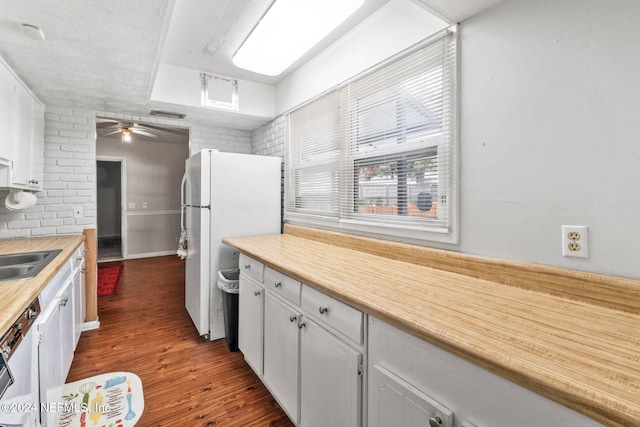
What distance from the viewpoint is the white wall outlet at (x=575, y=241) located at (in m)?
1.10

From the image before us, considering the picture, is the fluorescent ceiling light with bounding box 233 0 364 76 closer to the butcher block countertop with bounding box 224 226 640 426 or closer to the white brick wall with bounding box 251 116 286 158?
the white brick wall with bounding box 251 116 286 158

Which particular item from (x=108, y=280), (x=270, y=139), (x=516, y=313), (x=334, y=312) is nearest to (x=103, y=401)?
(x=334, y=312)

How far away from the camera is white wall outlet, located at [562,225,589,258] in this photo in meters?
1.10

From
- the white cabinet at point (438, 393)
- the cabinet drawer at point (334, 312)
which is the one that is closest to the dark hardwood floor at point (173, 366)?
the cabinet drawer at point (334, 312)

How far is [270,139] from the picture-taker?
3324mm

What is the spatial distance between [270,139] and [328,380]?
8.49 feet

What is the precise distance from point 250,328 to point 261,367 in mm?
259

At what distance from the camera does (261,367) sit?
188cm

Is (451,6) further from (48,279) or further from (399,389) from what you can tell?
(48,279)

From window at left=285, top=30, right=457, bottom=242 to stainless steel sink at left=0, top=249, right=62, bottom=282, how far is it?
5.75ft

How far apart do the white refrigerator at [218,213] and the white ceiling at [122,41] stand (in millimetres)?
719

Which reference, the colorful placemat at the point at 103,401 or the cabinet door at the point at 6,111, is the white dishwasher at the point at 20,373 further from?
the cabinet door at the point at 6,111

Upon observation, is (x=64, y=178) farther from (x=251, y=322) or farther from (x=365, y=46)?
(x=365, y=46)

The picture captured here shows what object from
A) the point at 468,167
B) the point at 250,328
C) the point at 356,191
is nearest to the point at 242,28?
the point at 356,191
